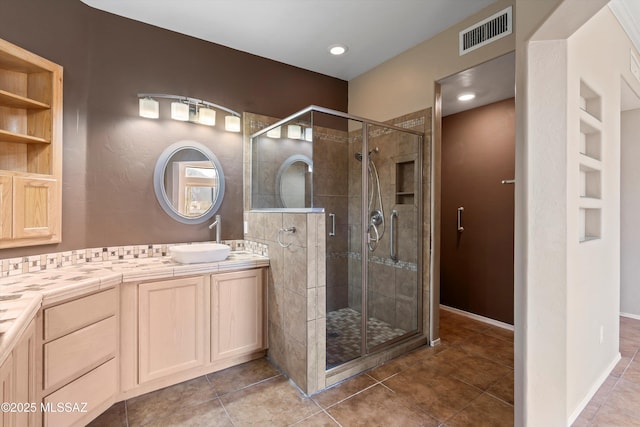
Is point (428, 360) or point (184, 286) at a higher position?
point (184, 286)

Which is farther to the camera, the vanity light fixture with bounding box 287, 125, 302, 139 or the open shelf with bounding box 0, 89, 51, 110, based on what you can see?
the vanity light fixture with bounding box 287, 125, 302, 139

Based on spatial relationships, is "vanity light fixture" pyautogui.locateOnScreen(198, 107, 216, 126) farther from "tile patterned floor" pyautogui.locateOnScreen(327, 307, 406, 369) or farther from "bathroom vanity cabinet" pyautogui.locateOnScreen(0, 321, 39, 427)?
"tile patterned floor" pyautogui.locateOnScreen(327, 307, 406, 369)

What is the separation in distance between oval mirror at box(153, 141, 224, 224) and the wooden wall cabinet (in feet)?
2.24

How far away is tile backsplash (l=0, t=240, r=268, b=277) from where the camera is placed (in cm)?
191

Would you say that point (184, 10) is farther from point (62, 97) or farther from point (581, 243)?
point (581, 243)

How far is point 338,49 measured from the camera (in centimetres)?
293

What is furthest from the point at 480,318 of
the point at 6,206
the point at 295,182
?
the point at 6,206

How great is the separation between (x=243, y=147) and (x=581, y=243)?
2.77 metres

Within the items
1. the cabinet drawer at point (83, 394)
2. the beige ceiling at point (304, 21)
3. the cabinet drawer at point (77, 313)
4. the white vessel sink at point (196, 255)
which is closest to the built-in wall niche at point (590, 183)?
the beige ceiling at point (304, 21)

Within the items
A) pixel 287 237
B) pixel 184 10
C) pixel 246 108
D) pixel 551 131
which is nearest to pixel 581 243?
pixel 551 131

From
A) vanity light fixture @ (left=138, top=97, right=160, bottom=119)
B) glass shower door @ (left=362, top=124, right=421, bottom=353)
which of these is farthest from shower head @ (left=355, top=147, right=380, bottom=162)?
vanity light fixture @ (left=138, top=97, right=160, bottom=119)

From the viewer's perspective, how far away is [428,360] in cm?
254

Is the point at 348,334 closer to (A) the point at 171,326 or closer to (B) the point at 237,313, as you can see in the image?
(B) the point at 237,313

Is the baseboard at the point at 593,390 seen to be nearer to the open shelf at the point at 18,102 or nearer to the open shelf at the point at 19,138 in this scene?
the open shelf at the point at 19,138
